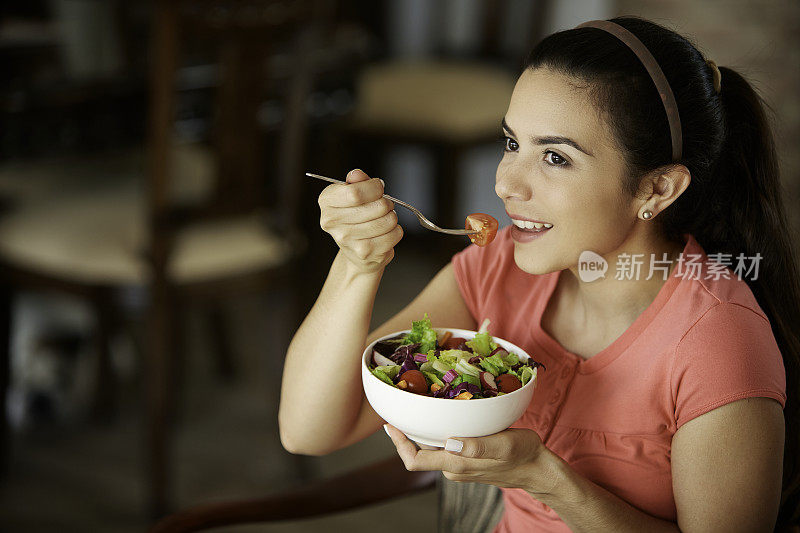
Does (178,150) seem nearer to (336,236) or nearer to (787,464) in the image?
(336,236)

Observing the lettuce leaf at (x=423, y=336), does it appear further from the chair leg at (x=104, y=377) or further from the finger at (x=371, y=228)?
the chair leg at (x=104, y=377)

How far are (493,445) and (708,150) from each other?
43cm

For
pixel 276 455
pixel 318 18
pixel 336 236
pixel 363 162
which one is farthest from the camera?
pixel 363 162

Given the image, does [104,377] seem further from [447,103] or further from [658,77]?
[658,77]

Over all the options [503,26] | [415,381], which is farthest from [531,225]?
[503,26]

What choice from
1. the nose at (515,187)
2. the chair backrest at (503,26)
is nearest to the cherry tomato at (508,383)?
the nose at (515,187)

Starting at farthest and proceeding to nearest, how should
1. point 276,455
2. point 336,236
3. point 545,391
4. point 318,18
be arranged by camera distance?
point 276,455, point 318,18, point 545,391, point 336,236

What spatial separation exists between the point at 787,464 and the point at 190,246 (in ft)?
4.55

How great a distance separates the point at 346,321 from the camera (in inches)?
40.4

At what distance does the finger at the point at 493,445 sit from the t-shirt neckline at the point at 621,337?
0.20 metres

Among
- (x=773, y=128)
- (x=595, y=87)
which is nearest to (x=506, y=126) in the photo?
(x=595, y=87)

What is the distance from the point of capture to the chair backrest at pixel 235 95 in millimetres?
1810

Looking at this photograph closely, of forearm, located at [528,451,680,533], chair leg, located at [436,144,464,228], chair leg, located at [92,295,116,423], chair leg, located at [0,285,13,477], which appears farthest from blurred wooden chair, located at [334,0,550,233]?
forearm, located at [528,451,680,533]

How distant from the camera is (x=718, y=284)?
1.01 metres
